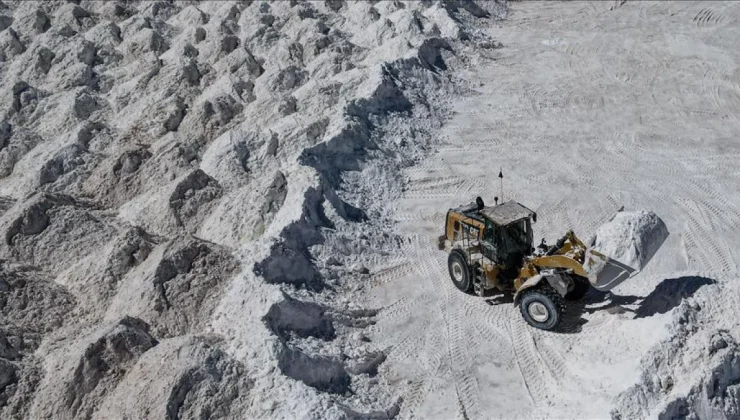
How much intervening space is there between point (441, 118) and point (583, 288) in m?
7.53

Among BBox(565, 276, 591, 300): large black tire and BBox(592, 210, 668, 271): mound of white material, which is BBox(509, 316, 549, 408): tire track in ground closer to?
BBox(565, 276, 591, 300): large black tire

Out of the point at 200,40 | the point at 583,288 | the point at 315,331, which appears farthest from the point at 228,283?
the point at 200,40

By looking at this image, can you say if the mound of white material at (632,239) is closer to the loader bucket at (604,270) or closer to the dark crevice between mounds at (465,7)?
the loader bucket at (604,270)

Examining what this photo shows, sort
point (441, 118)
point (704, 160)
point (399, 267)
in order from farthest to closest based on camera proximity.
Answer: point (441, 118) → point (704, 160) → point (399, 267)

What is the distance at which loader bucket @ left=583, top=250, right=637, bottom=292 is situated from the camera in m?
10.4

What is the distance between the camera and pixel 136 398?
891 cm

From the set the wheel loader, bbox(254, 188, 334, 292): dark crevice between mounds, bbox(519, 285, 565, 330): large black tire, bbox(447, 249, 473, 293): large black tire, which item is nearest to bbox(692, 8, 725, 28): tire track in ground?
the wheel loader

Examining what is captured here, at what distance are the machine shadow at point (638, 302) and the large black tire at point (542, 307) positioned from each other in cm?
36

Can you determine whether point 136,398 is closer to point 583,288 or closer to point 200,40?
point 583,288

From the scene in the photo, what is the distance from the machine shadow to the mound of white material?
864 millimetres

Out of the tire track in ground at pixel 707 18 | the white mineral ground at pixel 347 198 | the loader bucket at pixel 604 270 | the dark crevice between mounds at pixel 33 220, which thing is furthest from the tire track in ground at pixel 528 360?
the tire track in ground at pixel 707 18

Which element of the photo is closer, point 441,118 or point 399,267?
point 399,267

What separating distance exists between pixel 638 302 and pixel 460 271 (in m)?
2.81

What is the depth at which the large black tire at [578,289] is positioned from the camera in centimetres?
1112
